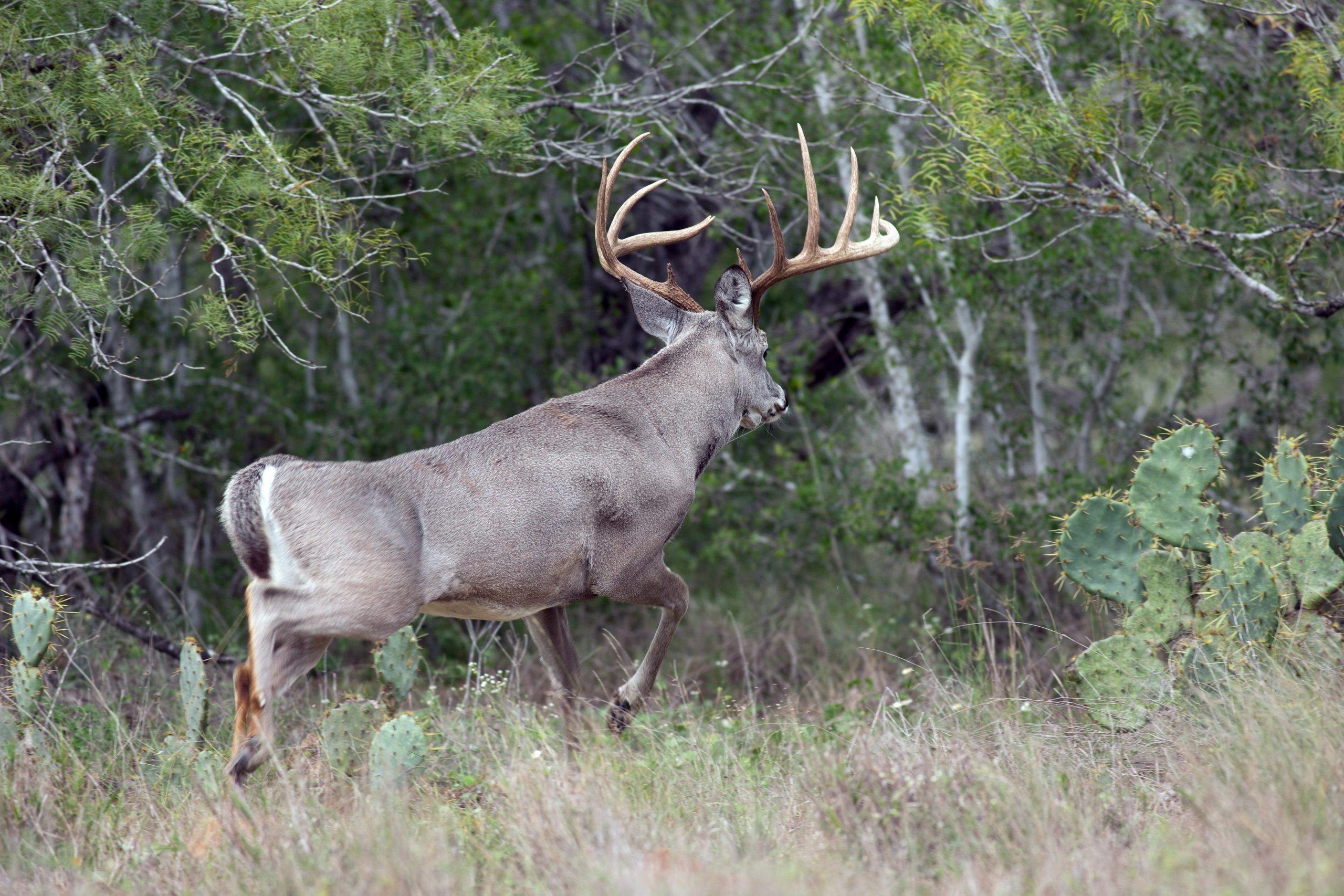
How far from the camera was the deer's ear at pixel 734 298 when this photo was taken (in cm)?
629

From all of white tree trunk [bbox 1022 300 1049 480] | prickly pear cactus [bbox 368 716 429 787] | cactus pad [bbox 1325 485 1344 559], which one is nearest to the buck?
prickly pear cactus [bbox 368 716 429 787]

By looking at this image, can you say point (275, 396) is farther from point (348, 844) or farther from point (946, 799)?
point (946, 799)

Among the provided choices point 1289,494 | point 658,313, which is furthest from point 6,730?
point 1289,494

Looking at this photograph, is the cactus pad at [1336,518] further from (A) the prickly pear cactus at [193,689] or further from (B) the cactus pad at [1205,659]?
(A) the prickly pear cactus at [193,689]

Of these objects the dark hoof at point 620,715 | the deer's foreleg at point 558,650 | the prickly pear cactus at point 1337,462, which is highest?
the prickly pear cactus at point 1337,462

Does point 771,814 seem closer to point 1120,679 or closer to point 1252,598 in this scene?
point 1120,679

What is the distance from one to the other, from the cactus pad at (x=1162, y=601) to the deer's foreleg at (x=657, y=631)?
2.04 m

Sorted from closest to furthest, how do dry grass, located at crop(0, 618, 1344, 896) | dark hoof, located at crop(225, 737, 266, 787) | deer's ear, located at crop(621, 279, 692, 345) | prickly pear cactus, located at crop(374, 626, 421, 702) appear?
dry grass, located at crop(0, 618, 1344, 896)
dark hoof, located at crop(225, 737, 266, 787)
prickly pear cactus, located at crop(374, 626, 421, 702)
deer's ear, located at crop(621, 279, 692, 345)

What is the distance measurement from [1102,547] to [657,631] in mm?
2102

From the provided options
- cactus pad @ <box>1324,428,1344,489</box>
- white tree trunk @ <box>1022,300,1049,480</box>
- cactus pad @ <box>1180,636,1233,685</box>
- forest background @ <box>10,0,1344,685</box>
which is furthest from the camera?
white tree trunk @ <box>1022,300,1049,480</box>

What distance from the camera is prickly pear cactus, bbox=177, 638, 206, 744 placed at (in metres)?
5.05

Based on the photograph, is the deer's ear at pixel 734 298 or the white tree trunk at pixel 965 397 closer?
the deer's ear at pixel 734 298

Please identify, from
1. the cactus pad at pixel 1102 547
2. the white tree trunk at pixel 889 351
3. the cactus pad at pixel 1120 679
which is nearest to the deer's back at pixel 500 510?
the cactus pad at pixel 1102 547

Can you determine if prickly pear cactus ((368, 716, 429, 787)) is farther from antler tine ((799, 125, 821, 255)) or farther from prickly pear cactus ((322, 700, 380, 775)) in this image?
antler tine ((799, 125, 821, 255))
